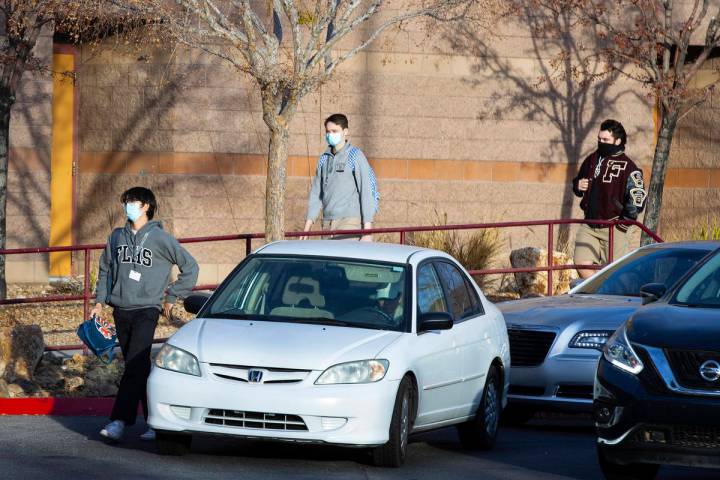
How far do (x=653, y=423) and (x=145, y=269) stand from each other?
3.91 meters

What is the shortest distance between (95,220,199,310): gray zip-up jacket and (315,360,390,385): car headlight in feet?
6.23

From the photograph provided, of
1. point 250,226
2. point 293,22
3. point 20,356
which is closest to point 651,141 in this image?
point 250,226

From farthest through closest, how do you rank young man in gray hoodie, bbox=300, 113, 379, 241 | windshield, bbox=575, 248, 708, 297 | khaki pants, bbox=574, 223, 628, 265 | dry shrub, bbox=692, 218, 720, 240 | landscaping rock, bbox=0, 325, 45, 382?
dry shrub, bbox=692, 218, 720, 240, khaki pants, bbox=574, 223, 628, 265, young man in gray hoodie, bbox=300, 113, 379, 241, landscaping rock, bbox=0, 325, 45, 382, windshield, bbox=575, 248, 708, 297

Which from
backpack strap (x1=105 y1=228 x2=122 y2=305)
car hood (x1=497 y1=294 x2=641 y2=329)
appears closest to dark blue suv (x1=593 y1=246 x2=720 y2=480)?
car hood (x1=497 y1=294 x2=641 y2=329)

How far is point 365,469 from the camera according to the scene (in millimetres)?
9266

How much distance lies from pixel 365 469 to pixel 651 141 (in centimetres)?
Result: 1352

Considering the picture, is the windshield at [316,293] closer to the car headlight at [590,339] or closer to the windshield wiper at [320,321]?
the windshield wiper at [320,321]

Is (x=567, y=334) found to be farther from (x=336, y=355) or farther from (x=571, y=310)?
(x=336, y=355)

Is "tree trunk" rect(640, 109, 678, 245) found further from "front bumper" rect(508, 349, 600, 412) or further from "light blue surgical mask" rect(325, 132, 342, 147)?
"front bumper" rect(508, 349, 600, 412)

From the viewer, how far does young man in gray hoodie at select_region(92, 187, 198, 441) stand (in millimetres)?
10227

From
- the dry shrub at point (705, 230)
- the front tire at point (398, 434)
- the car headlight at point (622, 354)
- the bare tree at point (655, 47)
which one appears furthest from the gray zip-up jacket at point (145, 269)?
the dry shrub at point (705, 230)

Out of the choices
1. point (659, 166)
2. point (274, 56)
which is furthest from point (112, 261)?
point (659, 166)

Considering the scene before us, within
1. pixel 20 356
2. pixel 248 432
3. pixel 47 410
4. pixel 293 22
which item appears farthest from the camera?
pixel 293 22

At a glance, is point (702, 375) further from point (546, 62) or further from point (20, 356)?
point (546, 62)
